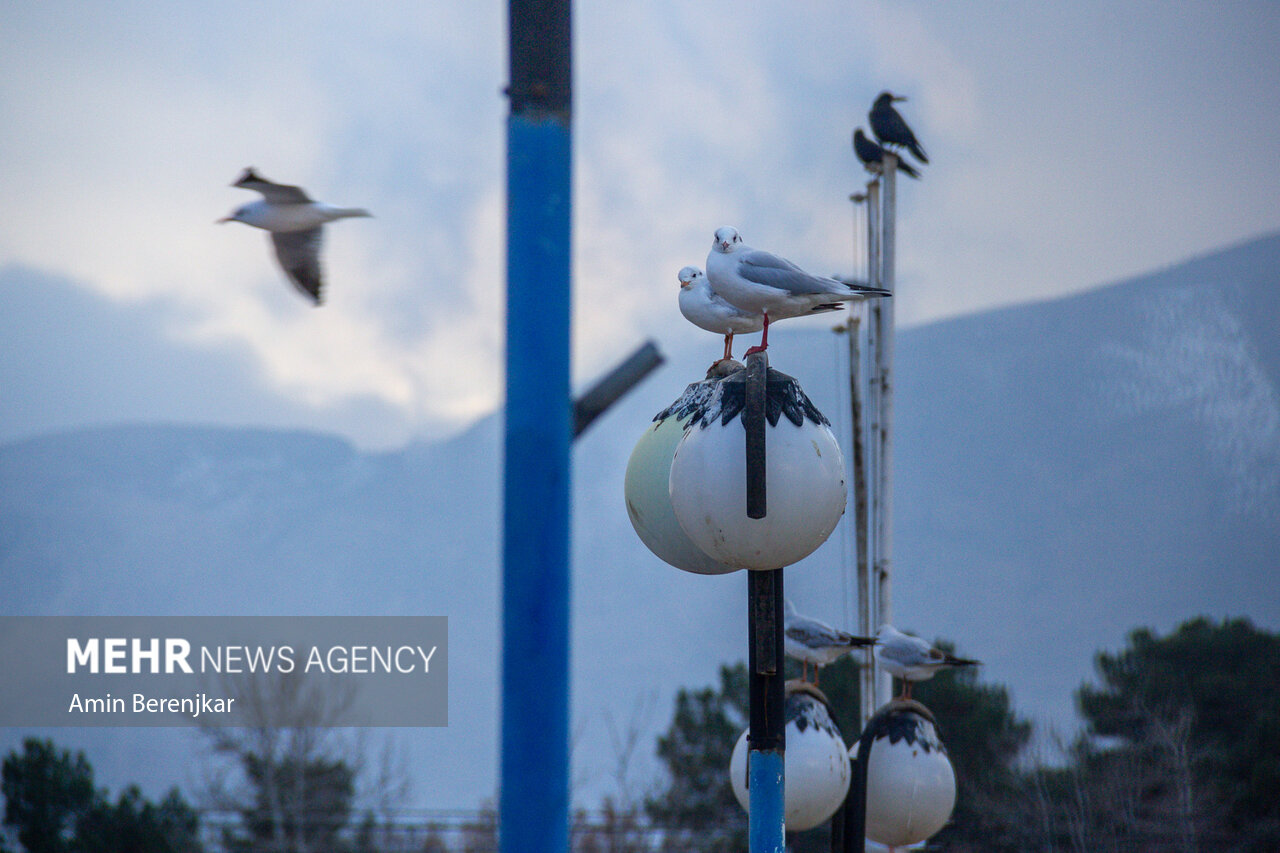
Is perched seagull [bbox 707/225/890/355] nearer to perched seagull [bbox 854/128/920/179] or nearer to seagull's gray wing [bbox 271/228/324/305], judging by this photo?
seagull's gray wing [bbox 271/228/324/305]

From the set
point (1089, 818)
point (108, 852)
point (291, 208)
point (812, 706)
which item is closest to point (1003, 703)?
point (1089, 818)

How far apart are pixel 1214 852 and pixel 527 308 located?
20.4 metres

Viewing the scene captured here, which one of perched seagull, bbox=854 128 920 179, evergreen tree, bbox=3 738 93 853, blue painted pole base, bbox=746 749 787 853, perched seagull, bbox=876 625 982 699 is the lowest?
evergreen tree, bbox=3 738 93 853

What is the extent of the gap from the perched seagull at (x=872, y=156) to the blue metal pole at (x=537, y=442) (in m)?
5.89

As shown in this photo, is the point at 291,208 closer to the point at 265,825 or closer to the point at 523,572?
the point at 523,572

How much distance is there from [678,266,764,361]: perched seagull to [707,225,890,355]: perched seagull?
13 cm

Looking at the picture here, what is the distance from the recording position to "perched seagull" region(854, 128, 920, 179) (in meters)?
8.28

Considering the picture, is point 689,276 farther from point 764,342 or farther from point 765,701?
point 765,701

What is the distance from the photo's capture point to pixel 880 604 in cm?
771

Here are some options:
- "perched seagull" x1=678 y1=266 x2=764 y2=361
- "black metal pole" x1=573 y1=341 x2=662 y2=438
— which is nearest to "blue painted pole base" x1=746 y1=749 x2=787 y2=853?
"black metal pole" x1=573 y1=341 x2=662 y2=438

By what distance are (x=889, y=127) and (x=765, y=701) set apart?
223 inches

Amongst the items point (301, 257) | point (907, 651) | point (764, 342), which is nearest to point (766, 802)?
point (764, 342)

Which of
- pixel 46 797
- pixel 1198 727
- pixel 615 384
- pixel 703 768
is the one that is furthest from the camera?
pixel 703 768

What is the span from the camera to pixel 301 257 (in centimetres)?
402
